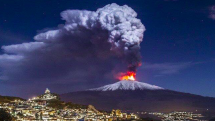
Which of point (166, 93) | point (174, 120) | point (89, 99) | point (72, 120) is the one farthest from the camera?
point (166, 93)

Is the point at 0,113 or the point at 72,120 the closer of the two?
the point at 0,113

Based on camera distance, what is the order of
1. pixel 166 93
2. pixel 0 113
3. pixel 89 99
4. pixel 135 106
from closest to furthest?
1. pixel 0 113
2. pixel 135 106
3. pixel 89 99
4. pixel 166 93

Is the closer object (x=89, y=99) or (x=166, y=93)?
(x=89, y=99)

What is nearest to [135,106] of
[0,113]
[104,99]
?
[104,99]

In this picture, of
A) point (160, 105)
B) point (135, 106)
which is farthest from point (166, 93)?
point (135, 106)

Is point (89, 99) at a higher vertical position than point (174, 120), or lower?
higher

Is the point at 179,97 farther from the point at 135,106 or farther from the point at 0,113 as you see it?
the point at 0,113

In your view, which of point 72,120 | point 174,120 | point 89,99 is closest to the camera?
point 72,120

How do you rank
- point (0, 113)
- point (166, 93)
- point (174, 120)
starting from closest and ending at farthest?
point (0, 113) → point (174, 120) → point (166, 93)

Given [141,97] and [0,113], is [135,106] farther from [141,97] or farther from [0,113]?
[0,113]
